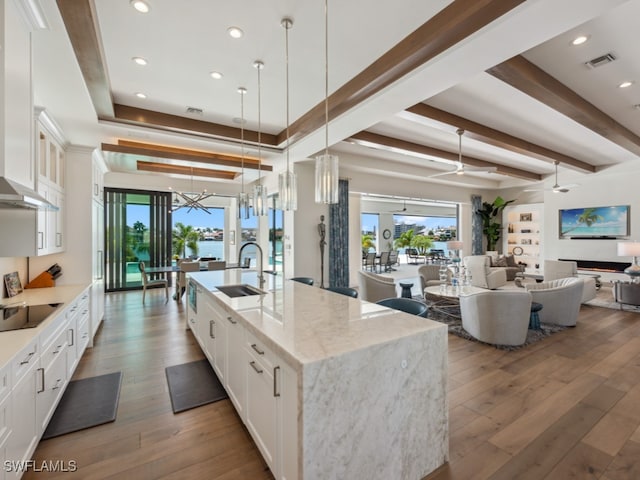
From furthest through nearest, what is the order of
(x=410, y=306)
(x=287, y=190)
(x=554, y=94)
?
(x=554, y=94)
(x=287, y=190)
(x=410, y=306)

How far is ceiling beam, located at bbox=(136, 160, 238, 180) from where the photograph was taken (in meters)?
6.49

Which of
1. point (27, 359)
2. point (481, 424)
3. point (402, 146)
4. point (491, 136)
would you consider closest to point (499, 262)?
point (491, 136)

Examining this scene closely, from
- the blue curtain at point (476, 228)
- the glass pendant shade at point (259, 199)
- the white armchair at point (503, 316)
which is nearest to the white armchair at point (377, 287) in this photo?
the white armchair at point (503, 316)

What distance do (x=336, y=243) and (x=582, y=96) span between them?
16.2 ft

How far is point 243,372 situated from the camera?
214 centimetres

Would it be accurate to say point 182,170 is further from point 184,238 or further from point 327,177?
point 327,177

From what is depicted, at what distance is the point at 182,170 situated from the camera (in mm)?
7133

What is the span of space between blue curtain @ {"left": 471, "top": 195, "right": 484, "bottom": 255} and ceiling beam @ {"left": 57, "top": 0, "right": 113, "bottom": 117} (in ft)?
34.7

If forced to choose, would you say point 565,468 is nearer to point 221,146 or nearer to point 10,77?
point 10,77

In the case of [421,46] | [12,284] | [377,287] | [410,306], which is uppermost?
[421,46]

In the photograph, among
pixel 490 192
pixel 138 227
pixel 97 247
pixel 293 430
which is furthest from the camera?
pixel 490 192

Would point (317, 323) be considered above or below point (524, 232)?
below

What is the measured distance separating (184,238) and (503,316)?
8.77m

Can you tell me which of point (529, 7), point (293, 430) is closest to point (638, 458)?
point (293, 430)
